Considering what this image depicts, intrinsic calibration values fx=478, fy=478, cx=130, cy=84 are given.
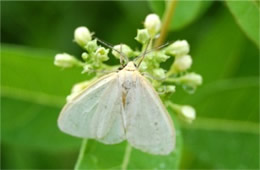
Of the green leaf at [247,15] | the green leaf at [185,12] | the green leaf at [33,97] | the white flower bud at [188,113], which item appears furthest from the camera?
the green leaf at [33,97]

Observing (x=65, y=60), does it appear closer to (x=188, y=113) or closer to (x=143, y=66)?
(x=143, y=66)

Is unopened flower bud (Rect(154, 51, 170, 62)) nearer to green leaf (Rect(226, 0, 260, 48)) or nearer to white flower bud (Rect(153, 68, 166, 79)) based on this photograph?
white flower bud (Rect(153, 68, 166, 79))

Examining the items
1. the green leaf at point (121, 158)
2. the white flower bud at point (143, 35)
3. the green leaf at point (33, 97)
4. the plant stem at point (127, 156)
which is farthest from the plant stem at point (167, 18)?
the green leaf at point (33, 97)

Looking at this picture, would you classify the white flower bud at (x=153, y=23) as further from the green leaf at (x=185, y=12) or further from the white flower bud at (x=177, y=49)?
the green leaf at (x=185, y=12)

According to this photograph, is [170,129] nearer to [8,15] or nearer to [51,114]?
[51,114]

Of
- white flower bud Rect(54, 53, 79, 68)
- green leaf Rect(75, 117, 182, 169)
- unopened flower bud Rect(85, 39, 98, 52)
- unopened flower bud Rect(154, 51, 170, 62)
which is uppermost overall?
white flower bud Rect(54, 53, 79, 68)

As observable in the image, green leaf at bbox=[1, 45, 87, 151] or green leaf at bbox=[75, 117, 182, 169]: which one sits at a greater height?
green leaf at bbox=[1, 45, 87, 151]

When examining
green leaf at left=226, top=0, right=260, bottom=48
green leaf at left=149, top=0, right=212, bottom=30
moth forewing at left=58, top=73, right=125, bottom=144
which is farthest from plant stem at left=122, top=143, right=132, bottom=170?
green leaf at left=226, top=0, right=260, bottom=48
